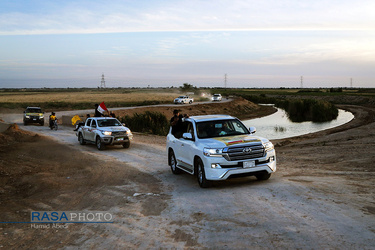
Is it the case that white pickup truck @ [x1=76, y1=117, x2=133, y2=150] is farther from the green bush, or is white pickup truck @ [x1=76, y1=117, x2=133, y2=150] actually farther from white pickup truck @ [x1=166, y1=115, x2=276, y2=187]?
the green bush

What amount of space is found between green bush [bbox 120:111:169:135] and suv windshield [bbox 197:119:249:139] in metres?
23.1

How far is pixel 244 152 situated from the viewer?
32.0 feet

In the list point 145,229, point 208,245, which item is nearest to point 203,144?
point 145,229

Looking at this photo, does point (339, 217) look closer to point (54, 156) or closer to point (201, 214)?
point (201, 214)

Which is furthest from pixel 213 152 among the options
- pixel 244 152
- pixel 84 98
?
pixel 84 98

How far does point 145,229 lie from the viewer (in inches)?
276

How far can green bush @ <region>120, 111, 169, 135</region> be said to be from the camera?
114 feet

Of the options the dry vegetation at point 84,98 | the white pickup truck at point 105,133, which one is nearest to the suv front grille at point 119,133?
the white pickup truck at point 105,133

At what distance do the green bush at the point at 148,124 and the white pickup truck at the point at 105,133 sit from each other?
42.4 ft

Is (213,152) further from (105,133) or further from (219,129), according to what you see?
(105,133)

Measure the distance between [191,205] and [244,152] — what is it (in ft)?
7.00

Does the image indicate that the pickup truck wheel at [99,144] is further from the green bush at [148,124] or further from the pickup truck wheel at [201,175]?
the green bush at [148,124]

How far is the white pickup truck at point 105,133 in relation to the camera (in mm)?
19594

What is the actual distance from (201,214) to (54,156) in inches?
460
